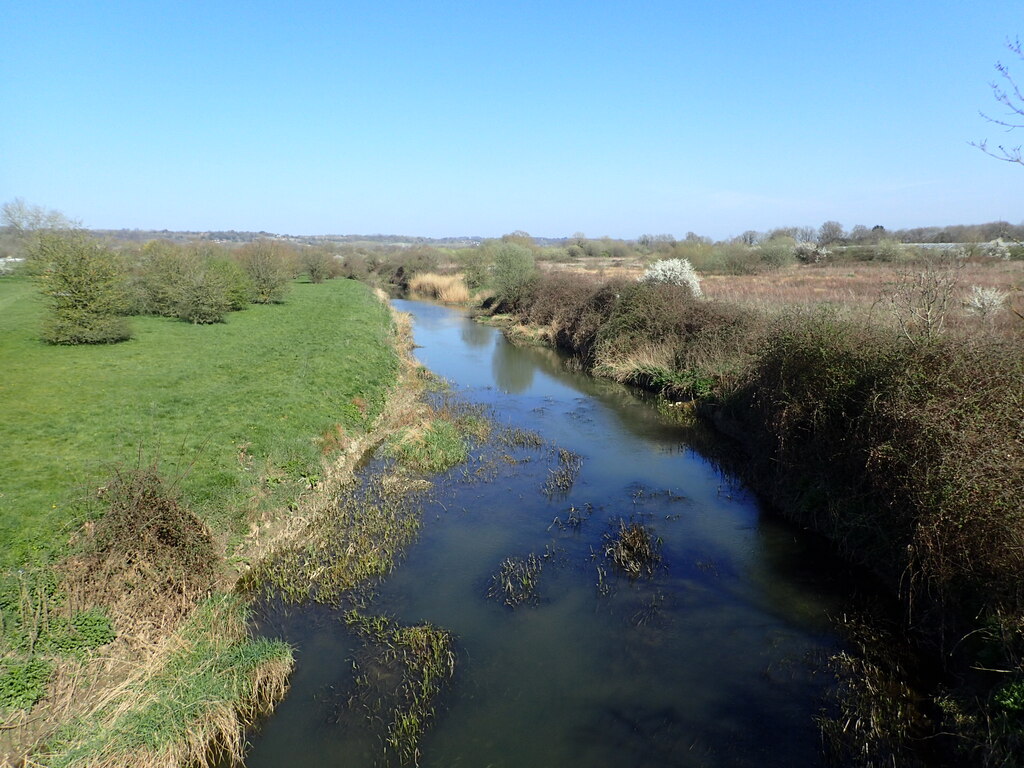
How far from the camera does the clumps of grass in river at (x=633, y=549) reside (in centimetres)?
964

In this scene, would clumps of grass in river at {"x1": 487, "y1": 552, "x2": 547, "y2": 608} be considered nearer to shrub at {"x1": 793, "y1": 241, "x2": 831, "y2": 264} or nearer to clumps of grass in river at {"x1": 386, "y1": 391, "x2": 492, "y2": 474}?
clumps of grass in river at {"x1": 386, "y1": 391, "x2": 492, "y2": 474}

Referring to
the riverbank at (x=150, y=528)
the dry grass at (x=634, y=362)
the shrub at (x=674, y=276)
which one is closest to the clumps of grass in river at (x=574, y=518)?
the riverbank at (x=150, y=528)

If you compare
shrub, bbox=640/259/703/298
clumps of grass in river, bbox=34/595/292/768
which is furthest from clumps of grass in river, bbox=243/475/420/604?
shrub, bbox=640/259/703/298

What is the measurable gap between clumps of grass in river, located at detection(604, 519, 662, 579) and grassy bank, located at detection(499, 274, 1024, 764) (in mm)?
3191

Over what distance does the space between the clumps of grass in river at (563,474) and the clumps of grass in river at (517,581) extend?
274cm

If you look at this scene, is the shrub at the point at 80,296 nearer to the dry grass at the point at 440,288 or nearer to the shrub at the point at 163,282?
the shrub at the point at 163,282

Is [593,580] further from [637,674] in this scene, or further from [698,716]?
[698,716]

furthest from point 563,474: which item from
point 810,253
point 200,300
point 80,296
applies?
point 810,253

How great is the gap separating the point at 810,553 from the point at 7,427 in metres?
15.2

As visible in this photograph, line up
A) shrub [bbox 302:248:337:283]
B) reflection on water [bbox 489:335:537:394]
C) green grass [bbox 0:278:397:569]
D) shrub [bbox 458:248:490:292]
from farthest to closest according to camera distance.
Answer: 1. shrub [bbox 302:248:337:283]
2. shrub [bbox 458:248:490:292]
3. reflection on water [bbox 489:335:537:394]
4. green grass [bbox 0:278:397:569]

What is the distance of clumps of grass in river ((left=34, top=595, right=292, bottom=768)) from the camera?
551cm

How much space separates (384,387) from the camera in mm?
18547

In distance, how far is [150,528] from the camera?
7492 mm

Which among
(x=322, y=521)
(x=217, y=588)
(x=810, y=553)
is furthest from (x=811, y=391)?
(x=217, y=588)
